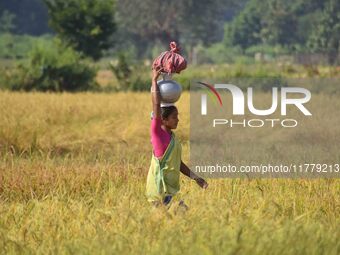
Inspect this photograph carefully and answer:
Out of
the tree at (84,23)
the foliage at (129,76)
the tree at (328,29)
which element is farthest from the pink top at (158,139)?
the tree at (328,29)

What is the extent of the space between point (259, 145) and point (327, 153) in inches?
77.0

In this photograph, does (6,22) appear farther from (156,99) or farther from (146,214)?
(146,214)

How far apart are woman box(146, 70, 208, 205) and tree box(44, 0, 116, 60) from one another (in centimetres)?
2994

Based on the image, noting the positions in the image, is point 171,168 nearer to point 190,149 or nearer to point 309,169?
point 309,169

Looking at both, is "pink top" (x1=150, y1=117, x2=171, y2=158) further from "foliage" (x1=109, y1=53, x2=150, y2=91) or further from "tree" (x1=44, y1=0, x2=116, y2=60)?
"tree" (x1=44, y1=0, x2=116, y2=60)

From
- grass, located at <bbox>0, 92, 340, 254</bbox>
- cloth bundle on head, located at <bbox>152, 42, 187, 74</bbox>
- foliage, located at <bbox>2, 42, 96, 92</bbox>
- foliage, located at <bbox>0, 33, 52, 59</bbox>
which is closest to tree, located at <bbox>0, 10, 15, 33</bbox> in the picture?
foliage, located at <bbox>0, 33, 52, 59</bbox>

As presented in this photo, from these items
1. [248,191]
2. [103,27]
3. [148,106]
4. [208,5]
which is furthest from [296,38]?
[248,191]

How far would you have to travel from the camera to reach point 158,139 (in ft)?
21.7

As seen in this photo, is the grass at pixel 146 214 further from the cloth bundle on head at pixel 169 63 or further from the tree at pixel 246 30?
the tree at pixel 246 30

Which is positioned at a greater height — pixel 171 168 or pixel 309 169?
pixel 171 168

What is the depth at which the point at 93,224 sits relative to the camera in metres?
6.00

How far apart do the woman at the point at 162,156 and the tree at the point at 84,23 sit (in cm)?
2994

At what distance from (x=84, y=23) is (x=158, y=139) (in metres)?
30.6

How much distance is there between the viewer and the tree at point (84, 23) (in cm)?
3666
